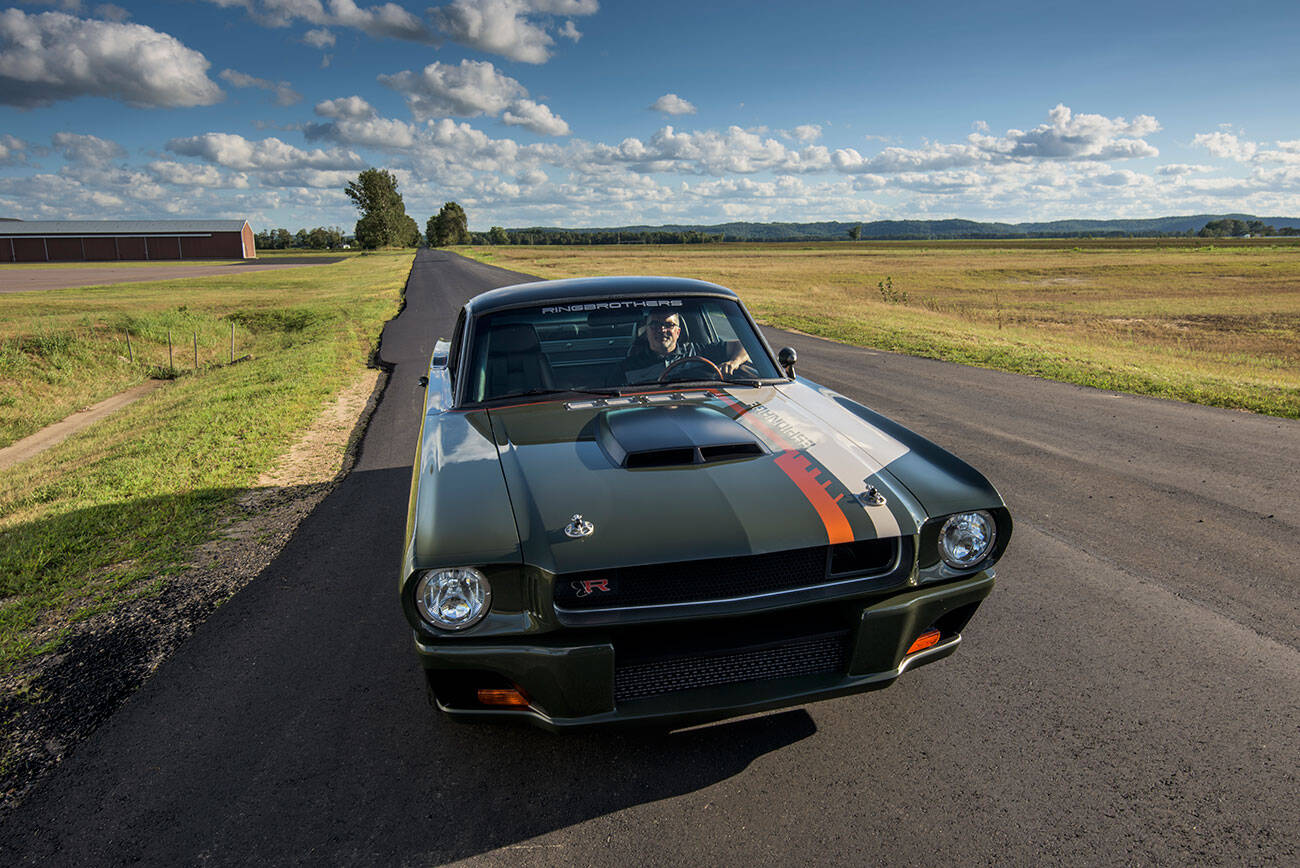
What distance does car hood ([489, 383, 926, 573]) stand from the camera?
2342 mm

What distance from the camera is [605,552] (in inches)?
89.8

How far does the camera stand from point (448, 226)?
6850 inches

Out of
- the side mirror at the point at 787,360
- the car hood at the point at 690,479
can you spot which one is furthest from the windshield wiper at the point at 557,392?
the side mirror at the point at 787,360

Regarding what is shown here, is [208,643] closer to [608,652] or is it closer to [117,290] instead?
[608,652]

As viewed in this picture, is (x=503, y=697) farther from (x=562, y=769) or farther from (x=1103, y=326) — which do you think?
(x=1103, y=326)

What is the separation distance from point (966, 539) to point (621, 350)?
2.30 metres

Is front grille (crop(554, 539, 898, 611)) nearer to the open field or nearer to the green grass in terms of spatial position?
the green grass

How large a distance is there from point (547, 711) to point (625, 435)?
1.14 meters

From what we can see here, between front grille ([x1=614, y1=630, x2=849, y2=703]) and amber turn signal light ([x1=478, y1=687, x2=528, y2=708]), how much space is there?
1.03 ft

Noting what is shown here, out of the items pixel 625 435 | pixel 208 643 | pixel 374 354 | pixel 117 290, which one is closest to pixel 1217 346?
pixel 374 354

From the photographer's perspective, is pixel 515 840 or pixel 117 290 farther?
Answer: pixel 117 290

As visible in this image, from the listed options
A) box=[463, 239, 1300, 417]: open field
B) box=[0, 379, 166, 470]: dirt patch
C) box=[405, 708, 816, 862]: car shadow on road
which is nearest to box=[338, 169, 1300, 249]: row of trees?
box=[463, 239, 1300, 417]: open field

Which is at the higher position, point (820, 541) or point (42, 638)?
point (820, 541)

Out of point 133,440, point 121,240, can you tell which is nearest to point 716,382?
point 133,440
